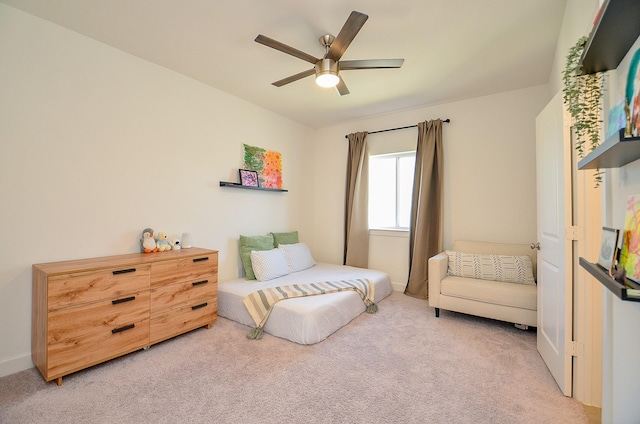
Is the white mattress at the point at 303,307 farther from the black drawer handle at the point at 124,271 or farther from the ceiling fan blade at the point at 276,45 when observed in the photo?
the ceiling fan blade at the point at 276,45

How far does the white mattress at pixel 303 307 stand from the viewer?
2.41 meters

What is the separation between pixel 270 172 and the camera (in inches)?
157

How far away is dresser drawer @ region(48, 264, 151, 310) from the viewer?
1821mm

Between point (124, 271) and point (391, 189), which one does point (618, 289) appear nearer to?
point (124, 271)

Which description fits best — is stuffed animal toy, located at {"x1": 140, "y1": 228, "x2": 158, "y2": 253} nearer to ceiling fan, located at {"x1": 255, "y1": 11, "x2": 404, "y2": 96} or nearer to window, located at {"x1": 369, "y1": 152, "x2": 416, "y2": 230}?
ceiling fan, located at {"x1": 255, "y1": 11, "x2": 404, "y2": 96}

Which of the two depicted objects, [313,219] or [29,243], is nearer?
[29,243]

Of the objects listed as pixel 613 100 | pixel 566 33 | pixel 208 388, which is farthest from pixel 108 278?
pixel 566 33

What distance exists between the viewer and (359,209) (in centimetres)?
425

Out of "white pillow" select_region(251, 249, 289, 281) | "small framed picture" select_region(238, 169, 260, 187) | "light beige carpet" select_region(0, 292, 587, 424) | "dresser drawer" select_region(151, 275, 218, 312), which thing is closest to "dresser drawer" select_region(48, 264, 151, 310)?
"dresser drawer" select_region(151, 275, 218, 312)

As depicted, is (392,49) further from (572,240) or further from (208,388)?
(208,388)

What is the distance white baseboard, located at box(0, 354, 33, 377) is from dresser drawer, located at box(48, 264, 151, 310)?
2.11ft

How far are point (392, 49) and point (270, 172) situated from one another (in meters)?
2.24

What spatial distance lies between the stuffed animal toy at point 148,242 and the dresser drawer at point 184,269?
1.16 feet

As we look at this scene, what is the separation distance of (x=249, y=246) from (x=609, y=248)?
3.20m
